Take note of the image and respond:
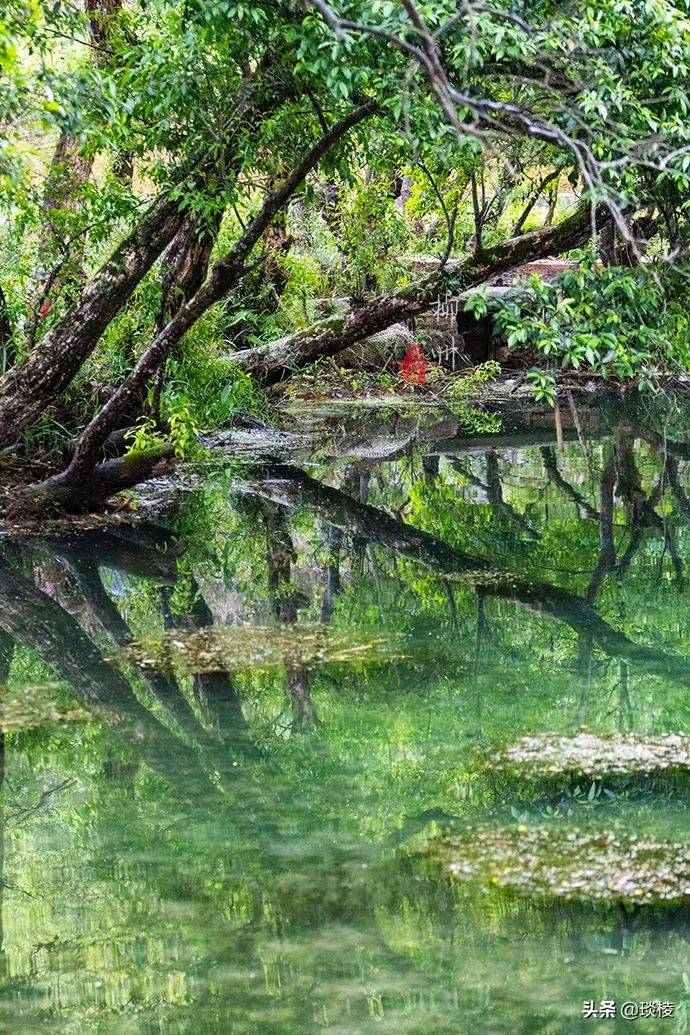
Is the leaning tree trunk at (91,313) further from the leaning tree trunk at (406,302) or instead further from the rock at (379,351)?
the rock at (379,351)

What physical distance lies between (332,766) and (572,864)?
1.40 metres

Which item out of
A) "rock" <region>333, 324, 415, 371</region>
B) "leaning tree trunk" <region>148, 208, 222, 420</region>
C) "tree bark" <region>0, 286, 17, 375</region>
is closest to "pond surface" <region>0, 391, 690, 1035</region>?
"tree bark" <region>0, 286, 17, 375</region>

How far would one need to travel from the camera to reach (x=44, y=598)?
8492 millimetres

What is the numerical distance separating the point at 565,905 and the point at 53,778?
7.73 feet

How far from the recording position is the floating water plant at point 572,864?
4234 mm

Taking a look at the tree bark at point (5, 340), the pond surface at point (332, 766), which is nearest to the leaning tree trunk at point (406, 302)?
the pond surface at point (332, 766)

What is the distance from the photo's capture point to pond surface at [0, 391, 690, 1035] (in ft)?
Answer: 12.5

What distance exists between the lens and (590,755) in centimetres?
539

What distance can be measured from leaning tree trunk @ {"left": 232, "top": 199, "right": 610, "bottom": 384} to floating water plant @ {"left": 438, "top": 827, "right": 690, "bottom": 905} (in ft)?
18.1

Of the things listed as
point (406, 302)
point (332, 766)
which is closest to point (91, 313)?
point (406, 302)

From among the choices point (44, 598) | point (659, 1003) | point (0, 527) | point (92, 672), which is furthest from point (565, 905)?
point (0, 527)

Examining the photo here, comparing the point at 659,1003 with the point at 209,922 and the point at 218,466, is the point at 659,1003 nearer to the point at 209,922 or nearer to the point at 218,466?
the point at 209,922

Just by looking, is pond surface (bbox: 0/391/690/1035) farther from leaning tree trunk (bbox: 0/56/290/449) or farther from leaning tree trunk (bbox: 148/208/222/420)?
leaning tree trunk (bbox: 148/208/222/420)

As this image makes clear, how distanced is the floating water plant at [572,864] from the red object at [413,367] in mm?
13532
